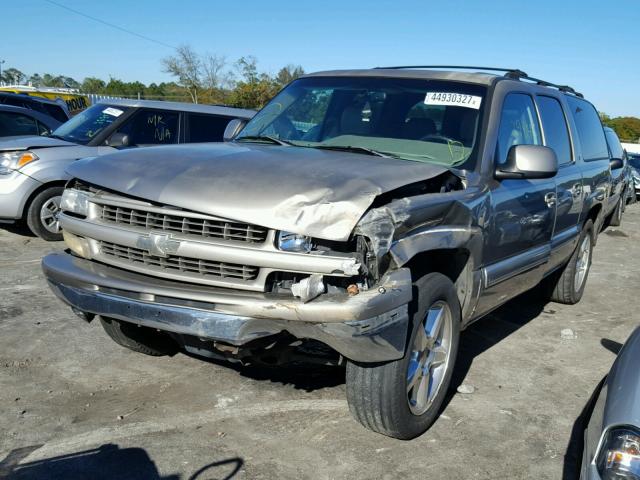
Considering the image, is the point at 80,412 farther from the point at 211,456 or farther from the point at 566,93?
the point at 566,93

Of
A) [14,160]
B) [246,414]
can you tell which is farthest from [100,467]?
[14,160]

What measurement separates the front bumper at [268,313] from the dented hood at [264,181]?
31 cm

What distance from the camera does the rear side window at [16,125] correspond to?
30.3 feet

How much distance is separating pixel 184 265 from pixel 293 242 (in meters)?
0.56

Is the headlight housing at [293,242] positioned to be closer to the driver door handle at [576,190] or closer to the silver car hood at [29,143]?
the driver door handle at [576,190]

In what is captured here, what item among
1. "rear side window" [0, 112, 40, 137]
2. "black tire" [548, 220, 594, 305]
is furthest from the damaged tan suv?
"rear side window" [0, 112, 40, 137]

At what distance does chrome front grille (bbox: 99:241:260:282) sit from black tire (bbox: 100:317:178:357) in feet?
2.39

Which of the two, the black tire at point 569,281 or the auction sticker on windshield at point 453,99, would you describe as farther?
the black tire at point 569,281

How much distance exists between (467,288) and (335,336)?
1267mm

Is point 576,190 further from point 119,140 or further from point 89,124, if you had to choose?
point 89,124

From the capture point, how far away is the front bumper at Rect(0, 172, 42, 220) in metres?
7.43

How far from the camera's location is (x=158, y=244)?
9.63 ft

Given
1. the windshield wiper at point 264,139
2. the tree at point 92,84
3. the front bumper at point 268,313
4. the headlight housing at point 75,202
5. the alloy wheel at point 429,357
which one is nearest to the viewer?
the front bumper at point 268,313

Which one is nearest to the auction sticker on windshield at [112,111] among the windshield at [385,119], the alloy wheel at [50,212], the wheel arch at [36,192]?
the wheel arch at [36,192]
